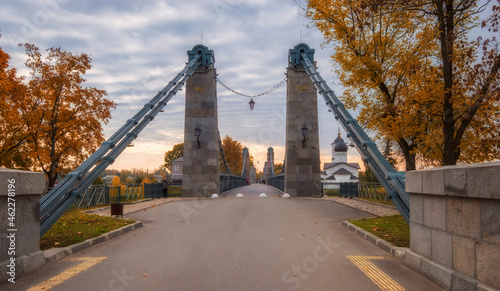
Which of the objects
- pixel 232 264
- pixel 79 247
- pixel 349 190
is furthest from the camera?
pixel 349 190

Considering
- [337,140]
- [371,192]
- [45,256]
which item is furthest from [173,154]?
[45,256]

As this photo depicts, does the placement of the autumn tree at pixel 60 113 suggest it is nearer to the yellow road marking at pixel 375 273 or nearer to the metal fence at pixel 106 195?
the metal fence at pixel 106 195

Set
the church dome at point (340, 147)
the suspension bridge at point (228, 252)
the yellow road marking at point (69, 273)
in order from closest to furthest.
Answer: the yellow road marking at point (69, 273) < the suspension bridge at point (228, 252) < the church dome at point (340, 147)

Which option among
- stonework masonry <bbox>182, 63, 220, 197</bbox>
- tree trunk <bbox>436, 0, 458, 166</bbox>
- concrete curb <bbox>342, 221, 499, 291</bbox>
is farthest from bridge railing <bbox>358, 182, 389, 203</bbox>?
concrete curb <bbox>342, 221, 499, 291</bbox>

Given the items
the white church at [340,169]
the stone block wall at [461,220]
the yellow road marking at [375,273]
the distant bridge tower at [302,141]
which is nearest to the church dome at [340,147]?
the white church at [340,169]

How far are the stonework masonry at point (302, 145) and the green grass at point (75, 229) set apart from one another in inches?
670

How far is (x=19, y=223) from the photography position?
18.6ft

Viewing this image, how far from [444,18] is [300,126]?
1736cm

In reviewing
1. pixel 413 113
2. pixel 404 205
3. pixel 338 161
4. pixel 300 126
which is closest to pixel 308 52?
pixel 300 126

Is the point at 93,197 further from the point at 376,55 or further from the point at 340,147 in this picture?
the point at 340,147

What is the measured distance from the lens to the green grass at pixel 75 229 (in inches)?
309

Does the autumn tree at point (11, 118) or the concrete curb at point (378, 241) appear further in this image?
the autumn tree at point (11, 118)

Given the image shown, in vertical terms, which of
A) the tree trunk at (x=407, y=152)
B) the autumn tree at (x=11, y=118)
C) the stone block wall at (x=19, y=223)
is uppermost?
the autumn tree at (x=11, y=118)

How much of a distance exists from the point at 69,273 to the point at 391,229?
7457mm
